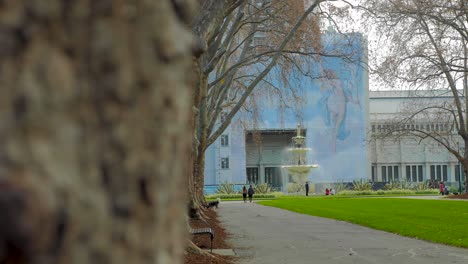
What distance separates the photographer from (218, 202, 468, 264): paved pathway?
40.4 ft

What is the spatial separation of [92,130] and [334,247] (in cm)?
1385

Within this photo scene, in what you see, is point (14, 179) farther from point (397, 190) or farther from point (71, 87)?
point (397, 190)

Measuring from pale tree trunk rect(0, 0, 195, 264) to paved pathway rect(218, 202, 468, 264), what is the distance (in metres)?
10.8

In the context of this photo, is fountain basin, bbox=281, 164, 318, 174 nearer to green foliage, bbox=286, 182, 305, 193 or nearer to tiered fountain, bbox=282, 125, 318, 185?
tiered fountain, bbox=282, 125, 318, 185

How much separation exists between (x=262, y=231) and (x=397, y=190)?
168 feet

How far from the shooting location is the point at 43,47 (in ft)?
3.83

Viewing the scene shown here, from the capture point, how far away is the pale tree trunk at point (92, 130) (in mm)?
1093

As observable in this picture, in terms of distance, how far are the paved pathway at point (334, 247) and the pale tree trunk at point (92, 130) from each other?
425 inches

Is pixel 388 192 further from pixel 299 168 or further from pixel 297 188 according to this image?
pixel 297 188

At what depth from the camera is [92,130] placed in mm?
1199

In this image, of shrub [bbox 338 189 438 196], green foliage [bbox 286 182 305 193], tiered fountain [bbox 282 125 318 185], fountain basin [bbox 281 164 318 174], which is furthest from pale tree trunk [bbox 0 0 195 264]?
green foliage [bbox 286 182 305 193]

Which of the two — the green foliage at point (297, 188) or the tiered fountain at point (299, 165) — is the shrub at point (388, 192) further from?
the green foliage at point (297, 188)

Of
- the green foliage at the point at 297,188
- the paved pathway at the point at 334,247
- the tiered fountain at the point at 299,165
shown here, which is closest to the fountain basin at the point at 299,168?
the tiered fountain at the point at 299,165

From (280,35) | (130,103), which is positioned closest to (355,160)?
(280,35)
